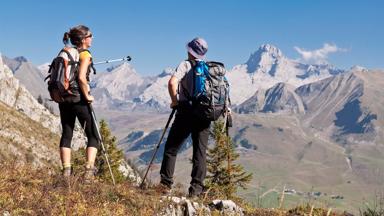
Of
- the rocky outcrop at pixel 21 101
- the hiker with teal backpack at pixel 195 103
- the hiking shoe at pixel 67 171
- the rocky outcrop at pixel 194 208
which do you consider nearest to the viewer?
the rocky outcrop at pixel 194 208

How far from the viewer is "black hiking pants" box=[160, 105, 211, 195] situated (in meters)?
10.6

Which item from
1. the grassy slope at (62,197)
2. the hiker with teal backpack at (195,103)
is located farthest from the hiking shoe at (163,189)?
the grassy slope at (62,197)

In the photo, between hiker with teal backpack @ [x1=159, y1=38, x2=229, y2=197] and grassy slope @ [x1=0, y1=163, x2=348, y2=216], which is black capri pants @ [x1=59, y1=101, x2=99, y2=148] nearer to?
grassy slope @ [x1=0, y1=163, x2=348, y2=216]

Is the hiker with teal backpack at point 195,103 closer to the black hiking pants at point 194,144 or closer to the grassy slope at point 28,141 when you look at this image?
the black hiking pants at point 194,144

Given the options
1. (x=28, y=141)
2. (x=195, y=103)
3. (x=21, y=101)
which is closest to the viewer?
(x=195, y=103)

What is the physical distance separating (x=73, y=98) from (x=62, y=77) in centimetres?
52

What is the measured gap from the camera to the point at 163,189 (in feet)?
32.8

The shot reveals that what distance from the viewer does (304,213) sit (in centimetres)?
966

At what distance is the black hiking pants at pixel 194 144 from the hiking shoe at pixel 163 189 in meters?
0.30

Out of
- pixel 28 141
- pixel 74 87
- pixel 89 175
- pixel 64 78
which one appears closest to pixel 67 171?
pixel 89 175

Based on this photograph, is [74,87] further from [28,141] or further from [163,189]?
[28,141]

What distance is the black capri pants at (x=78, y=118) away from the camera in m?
10.1

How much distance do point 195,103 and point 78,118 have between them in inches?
104

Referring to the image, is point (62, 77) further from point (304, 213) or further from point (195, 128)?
point (304, 213)
